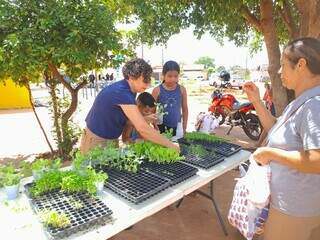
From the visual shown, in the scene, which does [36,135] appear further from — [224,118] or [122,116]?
[122,116]

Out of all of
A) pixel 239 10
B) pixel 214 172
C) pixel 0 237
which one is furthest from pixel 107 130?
pixel 239 10

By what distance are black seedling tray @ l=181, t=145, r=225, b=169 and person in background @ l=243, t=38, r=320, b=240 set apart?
2.68 ft

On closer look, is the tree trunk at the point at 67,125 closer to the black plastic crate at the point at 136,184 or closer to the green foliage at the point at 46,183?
the black plastic crate at the point at 136,184

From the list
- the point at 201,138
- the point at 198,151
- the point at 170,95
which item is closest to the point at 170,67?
the point at 170,95

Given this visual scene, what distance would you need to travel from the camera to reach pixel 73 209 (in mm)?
1729

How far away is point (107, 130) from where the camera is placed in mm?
2992

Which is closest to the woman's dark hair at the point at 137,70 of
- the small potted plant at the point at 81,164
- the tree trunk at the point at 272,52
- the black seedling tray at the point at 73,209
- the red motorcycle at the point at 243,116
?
the small potted plant at the point at 81,164

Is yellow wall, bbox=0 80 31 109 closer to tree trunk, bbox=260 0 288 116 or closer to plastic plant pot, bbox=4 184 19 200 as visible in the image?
tree trunk, bbox=260 0 288 116

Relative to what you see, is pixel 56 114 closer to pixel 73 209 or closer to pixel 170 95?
pixel 170 95

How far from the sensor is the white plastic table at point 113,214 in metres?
1.58

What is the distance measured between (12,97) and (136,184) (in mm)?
15928

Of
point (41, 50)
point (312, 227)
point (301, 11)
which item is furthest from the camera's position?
point (301, 11)

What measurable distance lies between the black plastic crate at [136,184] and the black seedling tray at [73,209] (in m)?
0.19

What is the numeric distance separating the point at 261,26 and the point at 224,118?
4273mm
